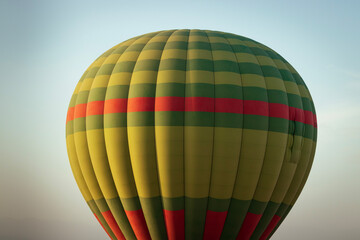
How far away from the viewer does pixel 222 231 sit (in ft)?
43.7

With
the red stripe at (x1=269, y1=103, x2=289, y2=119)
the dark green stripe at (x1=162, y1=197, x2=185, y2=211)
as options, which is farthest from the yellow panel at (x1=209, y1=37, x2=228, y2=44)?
the dark green stripe at (x1=162, y1=197, x2=185, y2=211)

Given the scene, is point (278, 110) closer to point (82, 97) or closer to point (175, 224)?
point (175, 224)

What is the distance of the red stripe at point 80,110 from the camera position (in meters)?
14.1

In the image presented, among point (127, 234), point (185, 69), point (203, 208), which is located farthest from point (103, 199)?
point (185, 69)

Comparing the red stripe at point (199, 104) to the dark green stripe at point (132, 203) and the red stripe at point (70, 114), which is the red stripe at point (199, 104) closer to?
the dark green stripe at point (132, 203)

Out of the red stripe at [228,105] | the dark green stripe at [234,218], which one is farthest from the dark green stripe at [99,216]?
the red stripe at [228,105]

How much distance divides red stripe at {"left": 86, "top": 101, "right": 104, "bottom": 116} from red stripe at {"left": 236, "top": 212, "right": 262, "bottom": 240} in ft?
14.7

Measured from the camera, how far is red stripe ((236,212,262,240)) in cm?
1349

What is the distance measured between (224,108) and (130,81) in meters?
2.50

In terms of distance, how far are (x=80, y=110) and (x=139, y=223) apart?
335 cm

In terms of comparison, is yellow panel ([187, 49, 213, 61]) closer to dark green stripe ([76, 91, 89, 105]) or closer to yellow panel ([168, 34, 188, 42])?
yellow panel ([168, 34, 188, 42])

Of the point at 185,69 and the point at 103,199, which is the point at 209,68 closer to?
the point at 185,69

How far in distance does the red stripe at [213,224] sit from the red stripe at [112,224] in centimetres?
245

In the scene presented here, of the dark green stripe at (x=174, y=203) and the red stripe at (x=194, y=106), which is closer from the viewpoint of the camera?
the red stripe at (x=194, y=106)
